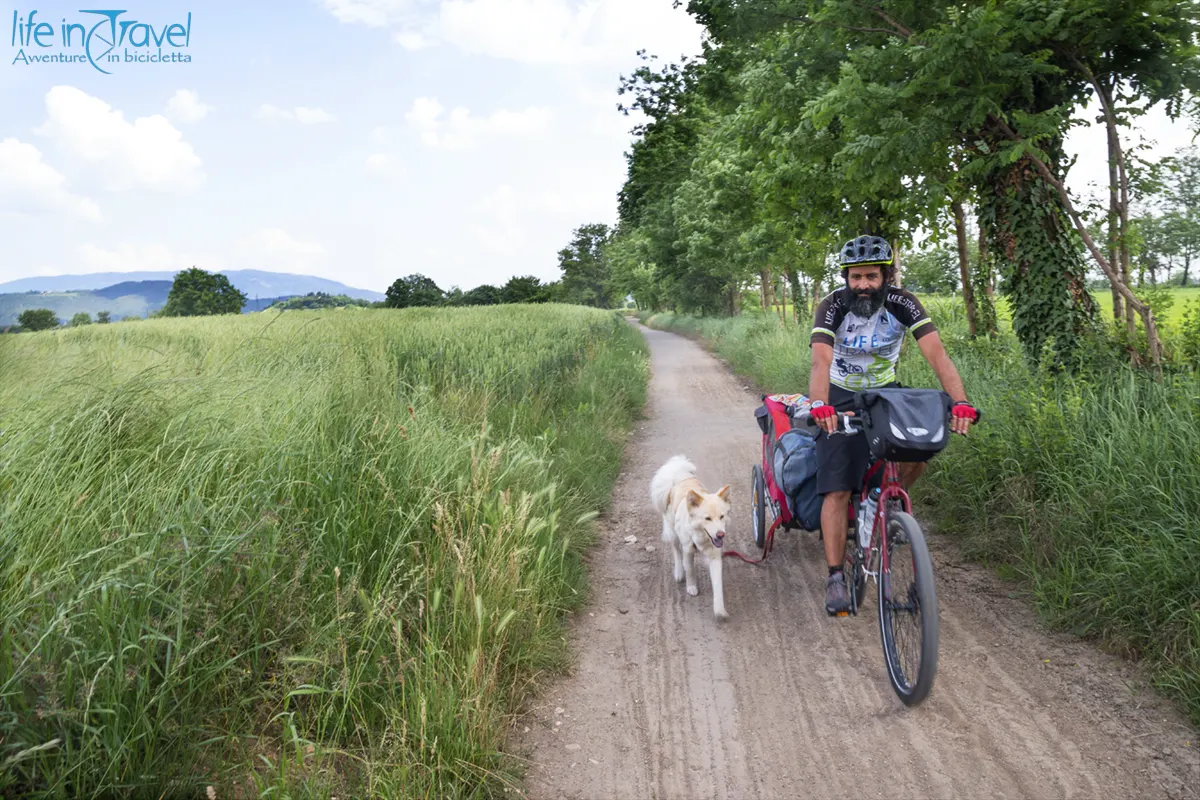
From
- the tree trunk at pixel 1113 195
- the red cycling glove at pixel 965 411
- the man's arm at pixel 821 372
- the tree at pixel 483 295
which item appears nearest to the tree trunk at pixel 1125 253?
the tree trunk at pixel 1113 195

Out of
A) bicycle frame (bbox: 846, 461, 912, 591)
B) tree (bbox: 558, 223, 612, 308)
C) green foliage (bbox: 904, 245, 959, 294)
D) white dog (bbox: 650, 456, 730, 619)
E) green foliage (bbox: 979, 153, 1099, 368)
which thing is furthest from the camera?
tree (bbox: 558, 223, 612, 308)

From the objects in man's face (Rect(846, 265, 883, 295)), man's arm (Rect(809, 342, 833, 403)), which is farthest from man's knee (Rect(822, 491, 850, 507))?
man's face (Rect(846, 265, 883, 295))

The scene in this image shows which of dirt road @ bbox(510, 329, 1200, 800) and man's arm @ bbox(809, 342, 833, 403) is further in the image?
man's arm @ bbox(809, 342, 833, 403)

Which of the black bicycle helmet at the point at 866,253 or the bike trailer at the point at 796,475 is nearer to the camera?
the black bicycle helmet at the point at 866,253

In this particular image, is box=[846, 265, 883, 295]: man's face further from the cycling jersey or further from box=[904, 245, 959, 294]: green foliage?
box=[904, 245, 959, 294]: green foliage

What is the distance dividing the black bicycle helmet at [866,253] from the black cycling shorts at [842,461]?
901mm

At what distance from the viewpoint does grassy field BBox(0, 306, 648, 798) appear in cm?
244

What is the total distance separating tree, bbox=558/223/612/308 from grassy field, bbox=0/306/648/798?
102 metres

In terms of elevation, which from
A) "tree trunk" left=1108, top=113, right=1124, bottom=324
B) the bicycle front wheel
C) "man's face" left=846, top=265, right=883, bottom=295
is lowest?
the bicycle front wheel

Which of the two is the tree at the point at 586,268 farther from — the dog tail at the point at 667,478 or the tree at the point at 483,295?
the dog tail at the point at 667,478

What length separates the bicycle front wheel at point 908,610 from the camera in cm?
347

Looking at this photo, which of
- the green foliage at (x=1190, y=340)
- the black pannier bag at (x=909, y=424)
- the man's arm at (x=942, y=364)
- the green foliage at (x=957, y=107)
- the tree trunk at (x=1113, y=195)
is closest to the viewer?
the black pannier bag at (x=909, y=424)

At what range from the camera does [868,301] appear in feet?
14.7

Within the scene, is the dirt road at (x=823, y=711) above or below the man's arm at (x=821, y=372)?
below
